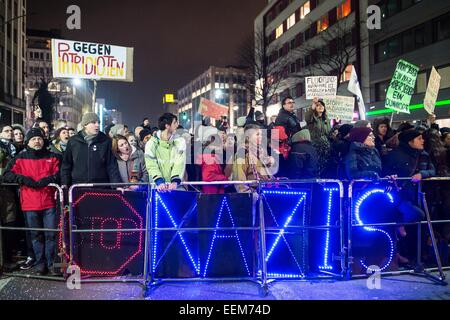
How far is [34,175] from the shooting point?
6824mm

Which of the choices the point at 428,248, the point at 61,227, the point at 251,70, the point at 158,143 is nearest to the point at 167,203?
the point at 158,143

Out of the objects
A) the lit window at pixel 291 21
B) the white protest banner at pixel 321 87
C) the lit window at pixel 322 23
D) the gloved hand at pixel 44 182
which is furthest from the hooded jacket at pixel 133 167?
the lit window at pixel 291 21

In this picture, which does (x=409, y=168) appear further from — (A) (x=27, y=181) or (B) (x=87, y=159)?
(A) (x=27, y=181)

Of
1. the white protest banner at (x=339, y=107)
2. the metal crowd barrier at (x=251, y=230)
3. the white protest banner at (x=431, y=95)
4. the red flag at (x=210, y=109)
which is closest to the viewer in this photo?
the metal crowd barrier at (x=251, y=230)

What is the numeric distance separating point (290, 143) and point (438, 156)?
8.10 ft

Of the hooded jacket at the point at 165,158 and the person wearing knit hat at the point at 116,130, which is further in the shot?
the person wearing knit hat at the point at 116,130

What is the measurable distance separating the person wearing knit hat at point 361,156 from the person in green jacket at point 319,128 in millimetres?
1469

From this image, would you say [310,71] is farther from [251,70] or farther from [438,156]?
[438,156]

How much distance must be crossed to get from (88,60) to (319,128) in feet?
16.4

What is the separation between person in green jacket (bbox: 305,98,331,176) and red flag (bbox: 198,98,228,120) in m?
5.35

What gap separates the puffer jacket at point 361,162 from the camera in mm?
6496

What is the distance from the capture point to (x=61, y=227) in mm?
6250

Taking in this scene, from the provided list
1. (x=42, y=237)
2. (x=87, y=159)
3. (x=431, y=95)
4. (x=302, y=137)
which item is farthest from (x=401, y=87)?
(x=42, y=237)

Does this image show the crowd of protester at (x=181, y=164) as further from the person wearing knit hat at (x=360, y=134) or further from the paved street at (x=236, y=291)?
the paved street at (x=236, y=291)
